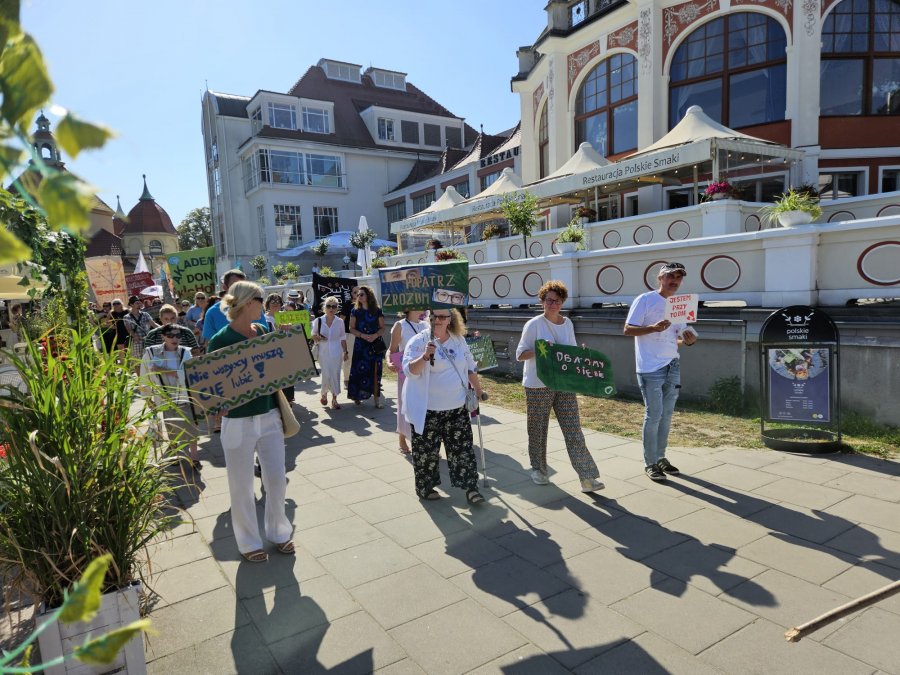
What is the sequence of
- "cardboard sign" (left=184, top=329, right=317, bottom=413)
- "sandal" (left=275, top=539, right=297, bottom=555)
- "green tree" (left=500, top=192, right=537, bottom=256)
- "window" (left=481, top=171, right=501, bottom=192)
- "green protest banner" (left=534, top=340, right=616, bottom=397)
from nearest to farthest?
"cardboard sign" (left=184, top=329, right=317, bottom=413) → "sandal" (left=275, top=539, right=297, bottom=555) → "green protest banner" (left=534, top=340, right=616, bottom=397) → "green tree" (left=500, top=192, right=537, bottom=256) → "window" (left=481, top=171, right=501, bottom=192)

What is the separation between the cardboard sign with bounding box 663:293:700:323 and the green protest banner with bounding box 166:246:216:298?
11.9 metres

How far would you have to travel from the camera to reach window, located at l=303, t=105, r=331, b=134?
1624 inches

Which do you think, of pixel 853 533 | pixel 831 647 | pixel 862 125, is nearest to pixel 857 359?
pixel 853 533

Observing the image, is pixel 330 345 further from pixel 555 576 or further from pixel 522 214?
pixel 522 214

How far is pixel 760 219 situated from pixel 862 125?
7.34 meters

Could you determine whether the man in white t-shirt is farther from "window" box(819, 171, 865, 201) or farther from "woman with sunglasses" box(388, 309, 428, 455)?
"window" box(819, 171, 865, 201)

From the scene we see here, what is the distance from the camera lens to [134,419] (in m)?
3.05

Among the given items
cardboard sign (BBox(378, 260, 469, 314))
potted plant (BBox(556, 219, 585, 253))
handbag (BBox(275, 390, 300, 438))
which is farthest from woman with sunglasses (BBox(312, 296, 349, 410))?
handbag (BBox(275, 390, 300, 438))

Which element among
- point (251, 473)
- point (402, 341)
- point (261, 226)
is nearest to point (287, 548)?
point (251, 473)

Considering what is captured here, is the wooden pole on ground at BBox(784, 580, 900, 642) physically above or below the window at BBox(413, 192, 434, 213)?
below

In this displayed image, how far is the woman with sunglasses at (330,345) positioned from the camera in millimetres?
9727

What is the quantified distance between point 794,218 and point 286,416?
681 centimetres

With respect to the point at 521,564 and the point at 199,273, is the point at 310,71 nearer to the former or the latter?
the point at 199,273

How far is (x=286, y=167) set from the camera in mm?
39969
